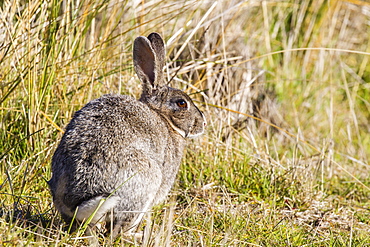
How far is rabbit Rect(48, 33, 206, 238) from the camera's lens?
346 centimetres

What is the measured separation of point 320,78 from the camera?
8.05 m

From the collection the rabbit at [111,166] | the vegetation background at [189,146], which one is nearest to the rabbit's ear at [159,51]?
the vegetation background at [189,146]

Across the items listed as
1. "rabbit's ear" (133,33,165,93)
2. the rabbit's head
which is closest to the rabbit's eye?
the rabbit's head

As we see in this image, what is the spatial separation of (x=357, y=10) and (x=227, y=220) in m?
6.16

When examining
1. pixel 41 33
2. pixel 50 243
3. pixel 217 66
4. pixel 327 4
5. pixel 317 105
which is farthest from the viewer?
pixel 327 4

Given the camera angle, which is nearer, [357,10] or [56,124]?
[56,124]

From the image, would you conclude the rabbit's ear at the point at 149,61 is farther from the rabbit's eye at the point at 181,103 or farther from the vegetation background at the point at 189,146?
the vegetation background at the point at 189,146

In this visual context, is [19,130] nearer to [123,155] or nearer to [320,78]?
[123,155]

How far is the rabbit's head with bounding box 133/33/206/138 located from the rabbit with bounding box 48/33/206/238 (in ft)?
1.41

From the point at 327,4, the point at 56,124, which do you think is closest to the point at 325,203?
the point at 56,124

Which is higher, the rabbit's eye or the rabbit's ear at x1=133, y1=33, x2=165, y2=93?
the rabbit's ear at x1=133, y1=33, x2=165, y2=93

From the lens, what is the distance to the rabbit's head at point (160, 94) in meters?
4.42

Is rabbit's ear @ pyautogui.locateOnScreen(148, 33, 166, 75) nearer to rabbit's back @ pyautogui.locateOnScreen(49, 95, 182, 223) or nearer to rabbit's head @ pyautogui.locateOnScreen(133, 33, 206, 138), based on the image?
rabbit's head @ pyautogui.locateOnScreen(133, 33, 206, 138)

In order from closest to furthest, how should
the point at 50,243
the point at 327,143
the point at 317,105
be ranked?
the point at 50,243 → the point at 327,143 → the point at 317,105
